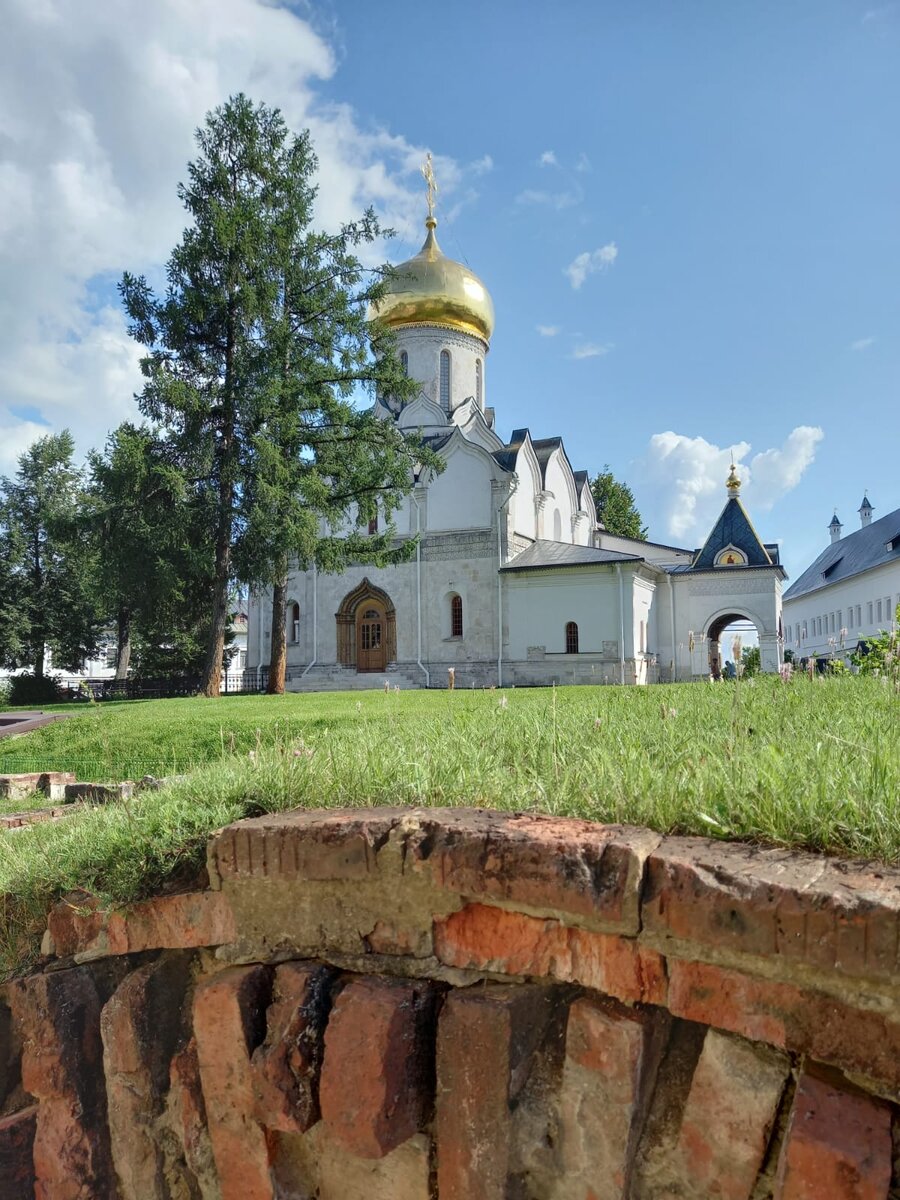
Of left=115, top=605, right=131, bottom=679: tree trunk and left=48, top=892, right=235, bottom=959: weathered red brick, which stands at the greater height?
left=115, top=605, right=131, bottom=679: tree trunk

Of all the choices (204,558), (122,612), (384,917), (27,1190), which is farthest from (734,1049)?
(122,612)

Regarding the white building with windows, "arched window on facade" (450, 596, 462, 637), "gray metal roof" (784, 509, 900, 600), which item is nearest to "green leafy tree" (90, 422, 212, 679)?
"arched window on facade" (450, 596, 462, 637)

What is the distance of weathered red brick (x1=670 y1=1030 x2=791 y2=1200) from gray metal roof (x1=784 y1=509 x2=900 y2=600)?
45.4 metres

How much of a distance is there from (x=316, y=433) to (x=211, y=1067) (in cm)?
1956

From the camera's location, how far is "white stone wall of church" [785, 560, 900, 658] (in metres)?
42.7

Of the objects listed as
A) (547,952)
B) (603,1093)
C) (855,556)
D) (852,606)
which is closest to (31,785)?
(547,952)

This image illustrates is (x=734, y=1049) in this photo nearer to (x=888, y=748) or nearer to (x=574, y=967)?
(x=574, y=967)

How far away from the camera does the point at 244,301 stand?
19203 mm

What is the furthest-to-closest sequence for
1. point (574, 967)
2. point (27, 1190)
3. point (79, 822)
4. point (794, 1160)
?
1. point (79, 822)
2. point (27, 1190)
3. point (574, 967)
4. point (794, 1160)

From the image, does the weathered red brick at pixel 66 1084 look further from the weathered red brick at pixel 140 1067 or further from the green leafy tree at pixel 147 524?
the green leafy tree at pixel 147 524

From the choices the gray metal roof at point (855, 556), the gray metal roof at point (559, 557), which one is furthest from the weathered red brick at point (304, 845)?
the gray metal roof at point (855, 556)

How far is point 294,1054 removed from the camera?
206cm

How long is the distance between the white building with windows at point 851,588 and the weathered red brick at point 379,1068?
3934 centimetres

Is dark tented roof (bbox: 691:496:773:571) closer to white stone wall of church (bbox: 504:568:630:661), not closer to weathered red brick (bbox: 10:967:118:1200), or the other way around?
white stone wall of church (bbox: 504:568:630:661)
